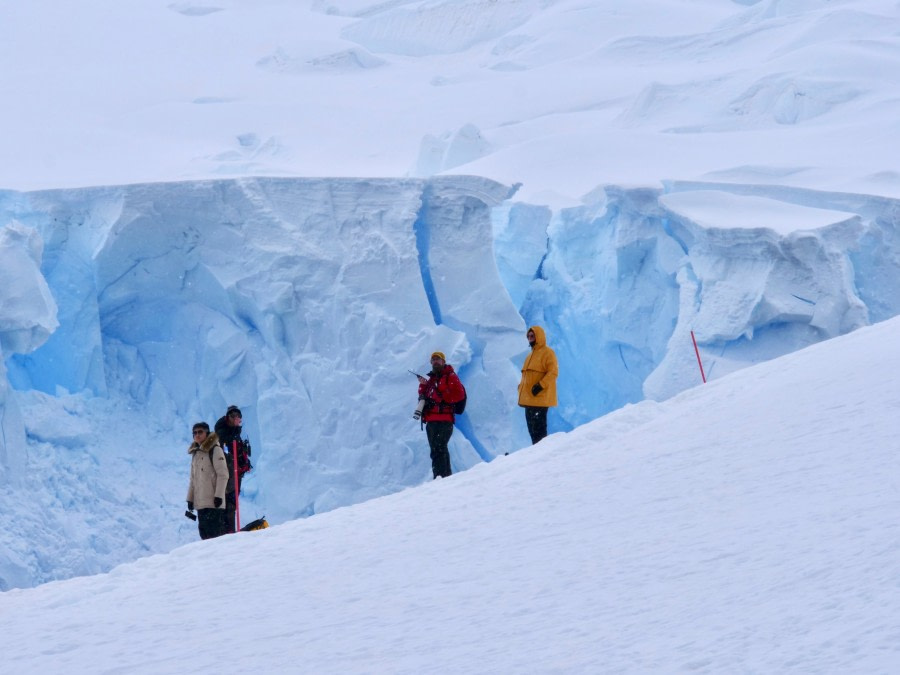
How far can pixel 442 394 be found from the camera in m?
5.96

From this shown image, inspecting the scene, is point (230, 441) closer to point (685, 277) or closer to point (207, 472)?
point (207, 472)

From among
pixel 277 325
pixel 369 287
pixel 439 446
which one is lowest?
pixel 439 446

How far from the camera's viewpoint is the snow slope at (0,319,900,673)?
2.02 m

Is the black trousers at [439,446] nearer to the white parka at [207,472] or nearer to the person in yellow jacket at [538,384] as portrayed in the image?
the person in yellow jacket at [538,384]

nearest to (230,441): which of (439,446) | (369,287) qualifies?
(439,446)

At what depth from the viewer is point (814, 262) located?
367 inches

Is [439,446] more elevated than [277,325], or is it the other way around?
[277,325]

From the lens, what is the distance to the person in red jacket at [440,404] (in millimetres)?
5965

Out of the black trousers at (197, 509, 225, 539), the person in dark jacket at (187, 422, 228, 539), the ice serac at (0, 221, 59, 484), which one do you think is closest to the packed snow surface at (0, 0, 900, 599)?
the ice serac at (0, 221, 59, 484)

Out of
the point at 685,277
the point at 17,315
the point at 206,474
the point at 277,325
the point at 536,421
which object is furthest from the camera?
the point at 685,277

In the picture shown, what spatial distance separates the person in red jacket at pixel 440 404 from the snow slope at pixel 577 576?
1.57 meters

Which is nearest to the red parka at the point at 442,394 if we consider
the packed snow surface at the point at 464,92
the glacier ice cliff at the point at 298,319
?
the glacier ice cliff at the point at 298,319

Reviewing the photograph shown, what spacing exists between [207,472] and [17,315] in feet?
10.9

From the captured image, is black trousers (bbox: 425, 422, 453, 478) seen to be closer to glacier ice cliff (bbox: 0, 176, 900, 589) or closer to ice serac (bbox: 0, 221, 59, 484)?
glacier ice cliff (bbox: 0, 176, 900, 589)
